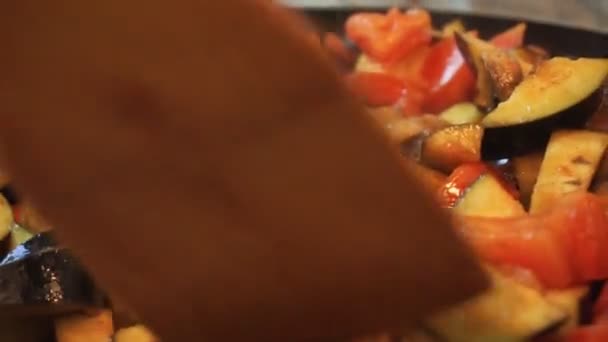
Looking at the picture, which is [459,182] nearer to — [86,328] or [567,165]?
[567,165]

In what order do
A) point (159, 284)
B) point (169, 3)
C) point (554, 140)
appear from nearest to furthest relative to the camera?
1. point (169, 3)
2. point (159, 284)
3. point (554, 140)

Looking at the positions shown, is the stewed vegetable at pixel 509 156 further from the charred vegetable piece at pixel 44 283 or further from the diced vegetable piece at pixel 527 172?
the charred vegetable piece at pixel 44 283

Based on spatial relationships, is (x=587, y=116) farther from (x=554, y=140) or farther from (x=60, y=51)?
(x=60, y=51)

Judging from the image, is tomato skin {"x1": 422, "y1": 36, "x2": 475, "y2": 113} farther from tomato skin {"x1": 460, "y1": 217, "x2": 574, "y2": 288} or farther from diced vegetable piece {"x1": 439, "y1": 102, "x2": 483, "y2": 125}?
tomato skin {"x1": 460, "y1": 217, "x2": 574, "y2": 288}

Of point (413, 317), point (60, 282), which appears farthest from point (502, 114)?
point (60, 282)

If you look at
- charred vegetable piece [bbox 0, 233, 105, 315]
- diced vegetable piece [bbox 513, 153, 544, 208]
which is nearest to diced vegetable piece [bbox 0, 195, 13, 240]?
charred vegetable piece [bbox 0, 233, 105, 315]

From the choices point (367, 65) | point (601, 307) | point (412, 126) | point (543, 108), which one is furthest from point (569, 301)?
point (367, 65)
